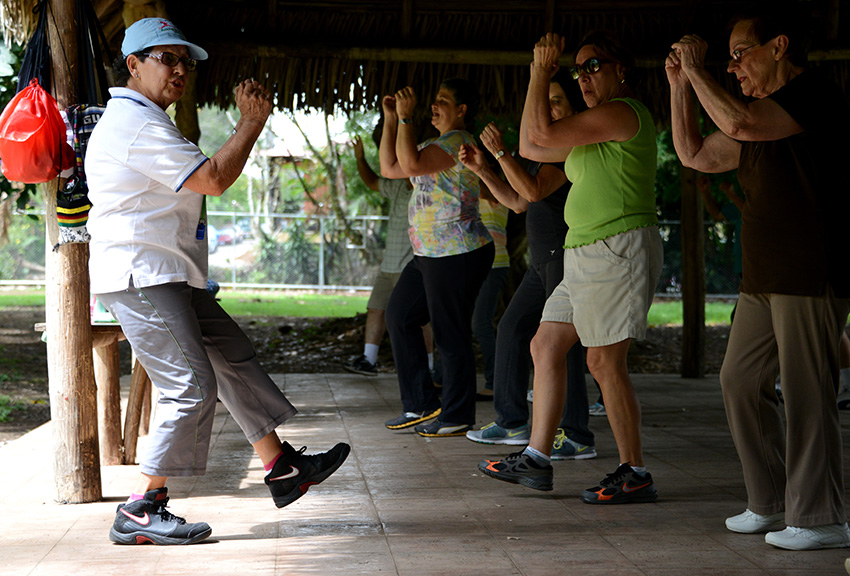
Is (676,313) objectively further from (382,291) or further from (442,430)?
(442,430)

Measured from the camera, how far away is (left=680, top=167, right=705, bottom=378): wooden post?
9.18m

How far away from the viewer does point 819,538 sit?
3.50m

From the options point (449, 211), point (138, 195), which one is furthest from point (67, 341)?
point (449, 211)

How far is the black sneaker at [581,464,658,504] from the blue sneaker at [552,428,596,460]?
101 centimetres

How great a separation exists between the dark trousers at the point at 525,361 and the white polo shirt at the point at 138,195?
2.32 meters

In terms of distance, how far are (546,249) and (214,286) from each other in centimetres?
215

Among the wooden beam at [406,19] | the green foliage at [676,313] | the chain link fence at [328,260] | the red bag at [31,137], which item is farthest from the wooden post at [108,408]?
the chain link fence at [328,260]

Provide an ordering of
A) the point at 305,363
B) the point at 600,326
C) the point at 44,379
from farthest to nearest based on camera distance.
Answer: the point at 305,363
the point at 44,379
the point at 600,326

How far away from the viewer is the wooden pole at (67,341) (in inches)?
168

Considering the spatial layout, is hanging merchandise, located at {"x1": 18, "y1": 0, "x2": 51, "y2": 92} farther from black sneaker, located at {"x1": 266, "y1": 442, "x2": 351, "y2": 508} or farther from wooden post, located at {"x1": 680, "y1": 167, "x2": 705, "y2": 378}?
wooden post, located at {"x1": 680, "y1": 167, "x2": 705, "y2": 378}

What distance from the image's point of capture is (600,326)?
13.9ft

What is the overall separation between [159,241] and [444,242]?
94.5 inches

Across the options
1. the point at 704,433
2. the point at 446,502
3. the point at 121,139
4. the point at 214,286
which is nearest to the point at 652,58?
the point at 704,433

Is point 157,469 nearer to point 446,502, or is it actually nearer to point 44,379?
point 446,502
